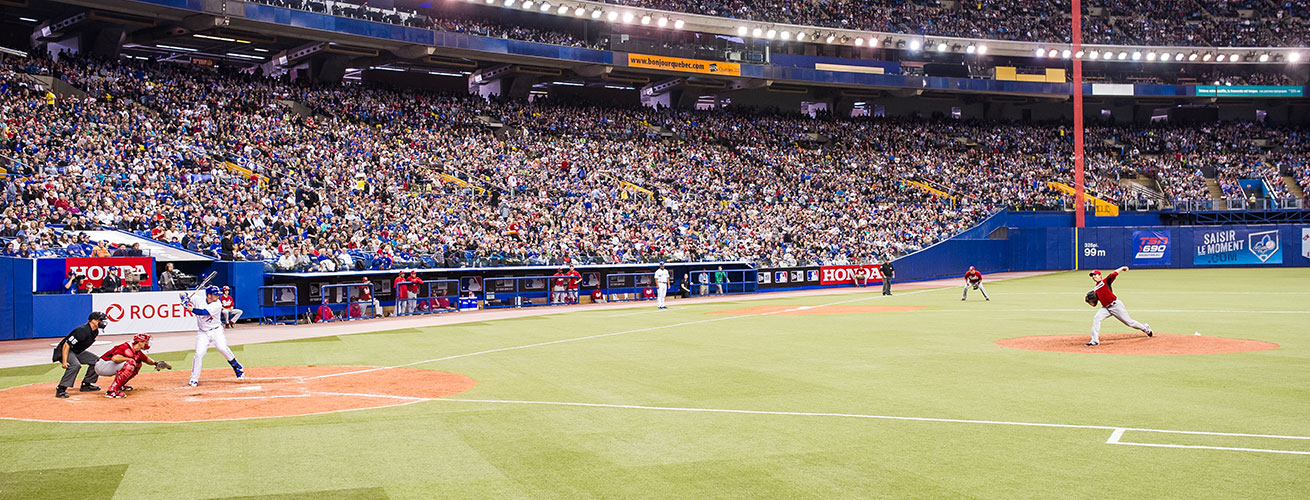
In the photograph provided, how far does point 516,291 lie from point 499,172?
35.2ft

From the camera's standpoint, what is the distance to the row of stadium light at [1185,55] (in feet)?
204

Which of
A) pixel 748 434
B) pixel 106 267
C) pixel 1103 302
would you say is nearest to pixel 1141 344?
pixel 1103 302

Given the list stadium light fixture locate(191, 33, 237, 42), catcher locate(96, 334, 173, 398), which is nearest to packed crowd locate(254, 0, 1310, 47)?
stadium light fixture locate(191, 33, 237, 42)

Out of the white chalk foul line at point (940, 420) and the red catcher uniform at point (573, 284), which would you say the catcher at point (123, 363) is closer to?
the white chalk foul line at point (940, 420)

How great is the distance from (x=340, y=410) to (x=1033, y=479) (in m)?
8.19

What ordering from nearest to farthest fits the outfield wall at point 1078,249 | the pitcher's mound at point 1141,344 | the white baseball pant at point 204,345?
the white baseball pant at point 204,345, the pitcher's mound at point 1141,344, the outfield wall at point 1078,249

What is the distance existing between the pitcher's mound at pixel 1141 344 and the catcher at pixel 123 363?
569 inches

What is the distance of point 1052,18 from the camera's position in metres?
65.9

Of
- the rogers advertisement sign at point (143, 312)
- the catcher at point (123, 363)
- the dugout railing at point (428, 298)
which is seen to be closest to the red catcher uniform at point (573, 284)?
the dugout railing at point (428, 298)

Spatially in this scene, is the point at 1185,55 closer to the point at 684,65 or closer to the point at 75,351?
the point at 684,65

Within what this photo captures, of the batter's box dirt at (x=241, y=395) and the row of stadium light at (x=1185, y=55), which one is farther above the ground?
the row of stadium light at (x=1185, y=55)

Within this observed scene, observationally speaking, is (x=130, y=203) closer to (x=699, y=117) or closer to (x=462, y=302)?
(x=462, y=302)

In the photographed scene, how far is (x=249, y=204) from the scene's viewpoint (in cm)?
3162

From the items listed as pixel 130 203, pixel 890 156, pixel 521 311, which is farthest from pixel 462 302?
pixel 890 156
